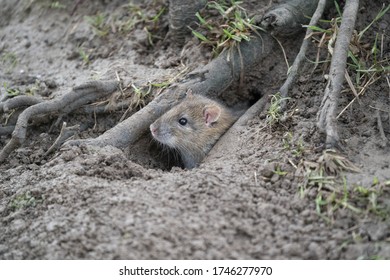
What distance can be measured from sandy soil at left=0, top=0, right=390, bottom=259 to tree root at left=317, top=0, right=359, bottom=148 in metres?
0.14

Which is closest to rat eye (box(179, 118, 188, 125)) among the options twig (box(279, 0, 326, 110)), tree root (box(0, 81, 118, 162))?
tree root (box(0, 81, 118, 162))

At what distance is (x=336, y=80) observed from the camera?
444cm

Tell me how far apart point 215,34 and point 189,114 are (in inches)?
36.5

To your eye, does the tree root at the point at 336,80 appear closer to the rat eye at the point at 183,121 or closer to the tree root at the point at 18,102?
the rat eye at the point at 183,121

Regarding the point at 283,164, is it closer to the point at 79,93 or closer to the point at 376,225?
the point at 376,225

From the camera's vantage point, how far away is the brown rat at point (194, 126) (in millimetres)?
5539

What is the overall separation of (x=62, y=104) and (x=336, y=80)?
8.89ft

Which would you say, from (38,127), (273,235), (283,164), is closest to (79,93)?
(38,127)

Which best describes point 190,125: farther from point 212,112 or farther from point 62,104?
point 62,104

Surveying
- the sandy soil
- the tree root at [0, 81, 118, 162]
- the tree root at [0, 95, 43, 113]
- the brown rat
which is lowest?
the brown rat

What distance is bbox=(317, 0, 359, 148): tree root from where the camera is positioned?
13.6ft

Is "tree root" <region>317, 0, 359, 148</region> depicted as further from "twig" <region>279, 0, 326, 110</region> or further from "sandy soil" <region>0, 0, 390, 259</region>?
"twig" <region>279, 0, 326, 110</region>

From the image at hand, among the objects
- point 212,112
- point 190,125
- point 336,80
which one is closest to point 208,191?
point 336,80

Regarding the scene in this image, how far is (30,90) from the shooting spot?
5.69m
